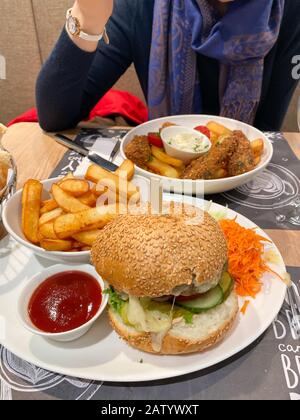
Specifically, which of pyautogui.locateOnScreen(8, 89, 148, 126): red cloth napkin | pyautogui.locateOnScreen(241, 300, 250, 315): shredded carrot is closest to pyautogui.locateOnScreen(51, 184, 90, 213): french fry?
pyautogui.locateOnScreen(241, 300, 250, 315): shredded carrot

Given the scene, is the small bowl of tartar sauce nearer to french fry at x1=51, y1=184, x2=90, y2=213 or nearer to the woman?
the woman

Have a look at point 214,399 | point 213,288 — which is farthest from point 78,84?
point 214,399

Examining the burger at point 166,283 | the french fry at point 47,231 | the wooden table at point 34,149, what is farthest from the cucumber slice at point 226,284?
the french fry at point 47,231

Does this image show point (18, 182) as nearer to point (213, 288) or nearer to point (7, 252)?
point (7, 252)

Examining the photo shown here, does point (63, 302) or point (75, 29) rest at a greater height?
point (75, 29)

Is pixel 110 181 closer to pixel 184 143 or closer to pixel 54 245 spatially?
pixel 54 245

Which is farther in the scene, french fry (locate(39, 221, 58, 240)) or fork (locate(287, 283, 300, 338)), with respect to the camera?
french fry (locate(39, 221, 58, 240))

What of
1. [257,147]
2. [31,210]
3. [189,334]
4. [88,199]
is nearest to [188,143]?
[257,147]
